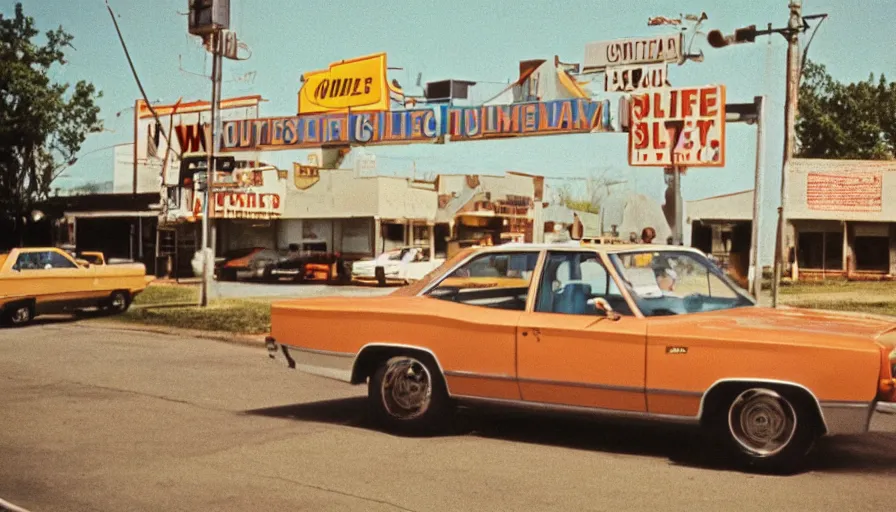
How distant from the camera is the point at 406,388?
304 inches

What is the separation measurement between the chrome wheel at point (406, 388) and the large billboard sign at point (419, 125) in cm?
1295

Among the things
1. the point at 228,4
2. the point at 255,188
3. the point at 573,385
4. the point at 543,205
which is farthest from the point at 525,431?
the point at 543,205

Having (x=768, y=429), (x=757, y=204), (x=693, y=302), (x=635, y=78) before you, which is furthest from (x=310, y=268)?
(x=768, y=429)

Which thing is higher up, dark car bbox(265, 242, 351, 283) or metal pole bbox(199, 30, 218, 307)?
metal pole bbox(199, 30, 218, 307)

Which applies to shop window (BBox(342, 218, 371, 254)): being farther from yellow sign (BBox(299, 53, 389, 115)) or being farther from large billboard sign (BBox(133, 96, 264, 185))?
yellow sign (BBox(299, 53, 389, 115))

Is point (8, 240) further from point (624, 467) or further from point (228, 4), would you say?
point (624, 467)

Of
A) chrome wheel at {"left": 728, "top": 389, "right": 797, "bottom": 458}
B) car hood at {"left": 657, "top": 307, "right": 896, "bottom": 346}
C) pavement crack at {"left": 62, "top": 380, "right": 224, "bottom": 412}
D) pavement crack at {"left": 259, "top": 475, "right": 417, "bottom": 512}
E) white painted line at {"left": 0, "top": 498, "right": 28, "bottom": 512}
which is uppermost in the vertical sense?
car hood at {"left": 657, "top": 307, "right": 896, "bottom": 346}

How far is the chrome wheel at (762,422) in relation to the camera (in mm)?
6262

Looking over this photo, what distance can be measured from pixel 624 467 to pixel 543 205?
40.7m

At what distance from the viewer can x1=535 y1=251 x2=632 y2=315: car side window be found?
721cm

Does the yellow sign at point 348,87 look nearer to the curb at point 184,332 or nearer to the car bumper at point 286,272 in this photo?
the curb at point 184,332

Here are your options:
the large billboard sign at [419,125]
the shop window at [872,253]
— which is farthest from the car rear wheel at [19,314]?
the shop window at [872,253]

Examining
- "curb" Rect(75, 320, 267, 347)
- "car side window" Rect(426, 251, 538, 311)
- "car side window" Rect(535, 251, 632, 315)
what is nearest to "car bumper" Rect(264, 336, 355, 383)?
"car side window" Rect(426, 251, 538, 311)

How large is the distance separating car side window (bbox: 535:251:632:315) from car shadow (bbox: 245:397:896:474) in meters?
0.79
